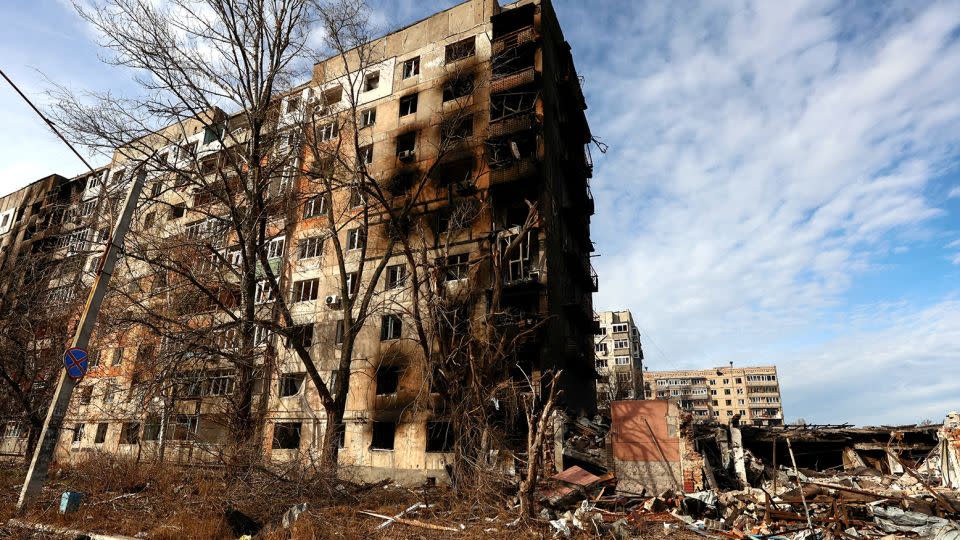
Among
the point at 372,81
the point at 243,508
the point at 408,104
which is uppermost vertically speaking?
the point at 372,81

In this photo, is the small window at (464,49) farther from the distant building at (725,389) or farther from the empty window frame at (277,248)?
the distant building at (725,389)

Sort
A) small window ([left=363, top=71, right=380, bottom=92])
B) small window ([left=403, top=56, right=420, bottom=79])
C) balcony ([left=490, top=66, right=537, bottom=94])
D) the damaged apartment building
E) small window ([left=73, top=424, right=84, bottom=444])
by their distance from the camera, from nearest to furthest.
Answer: the damaged apartment building → balcony ([left=490, top=66, right=537, bottom=94]) → small window ([left=403, top=56, right=420, bottom=79]) → small window ([left=363, top=71, right=380, bottom=92]) → small window ([left=73, top=424, right=84, bottom=444])

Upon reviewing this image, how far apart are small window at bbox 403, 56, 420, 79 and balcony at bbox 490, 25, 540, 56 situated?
531cm

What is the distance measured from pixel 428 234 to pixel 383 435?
9.60 m

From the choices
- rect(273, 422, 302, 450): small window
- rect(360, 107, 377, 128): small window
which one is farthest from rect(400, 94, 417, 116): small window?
rect(273, 422, 302, 450): small window

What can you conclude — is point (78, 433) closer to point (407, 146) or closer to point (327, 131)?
point (327, 131)

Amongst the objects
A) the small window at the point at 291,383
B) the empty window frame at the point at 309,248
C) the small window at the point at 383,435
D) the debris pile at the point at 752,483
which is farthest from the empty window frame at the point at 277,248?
the debris pile at the point at 752,483

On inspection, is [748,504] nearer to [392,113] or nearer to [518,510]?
[518,510]

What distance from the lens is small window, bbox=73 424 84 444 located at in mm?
31547

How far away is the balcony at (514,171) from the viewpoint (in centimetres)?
2366

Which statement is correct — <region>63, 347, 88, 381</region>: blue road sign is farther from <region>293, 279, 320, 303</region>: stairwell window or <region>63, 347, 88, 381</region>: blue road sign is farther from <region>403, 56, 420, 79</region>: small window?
<region>403, 56, 420, 79</region>: small window

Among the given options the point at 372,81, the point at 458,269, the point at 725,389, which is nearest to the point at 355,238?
the point at 458,269

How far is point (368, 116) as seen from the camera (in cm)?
3033

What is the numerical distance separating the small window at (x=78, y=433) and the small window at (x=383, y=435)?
834 inches
